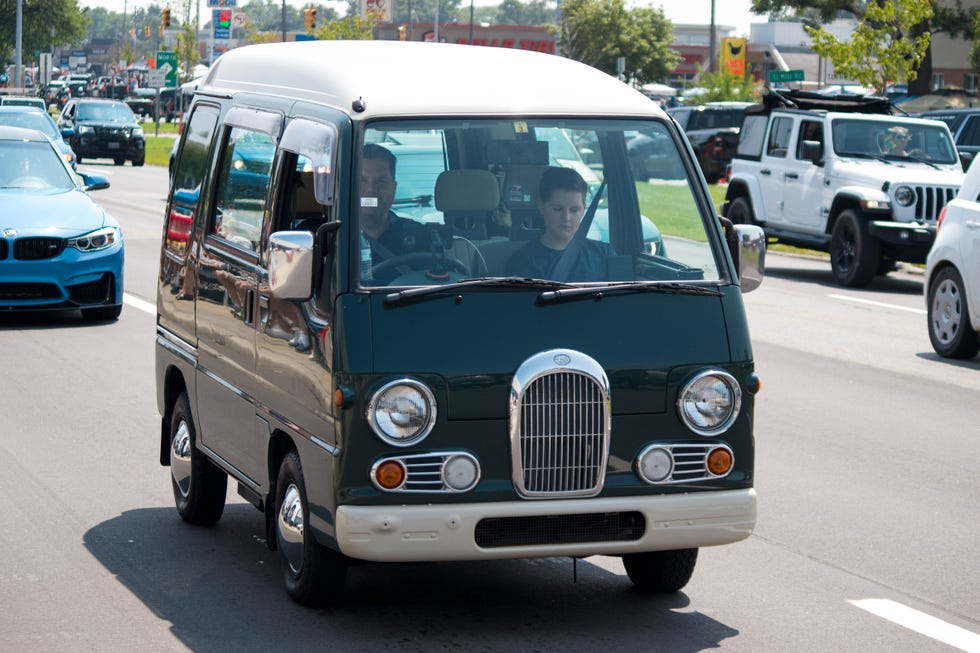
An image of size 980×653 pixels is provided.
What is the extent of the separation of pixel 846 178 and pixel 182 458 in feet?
47.5

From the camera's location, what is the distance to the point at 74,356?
13.1 meters

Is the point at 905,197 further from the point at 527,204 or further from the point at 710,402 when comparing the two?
the point at 710,402

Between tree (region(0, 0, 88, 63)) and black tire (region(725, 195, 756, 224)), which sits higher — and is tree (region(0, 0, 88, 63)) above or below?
above

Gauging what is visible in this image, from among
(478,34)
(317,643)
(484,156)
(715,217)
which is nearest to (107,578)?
(317,643)

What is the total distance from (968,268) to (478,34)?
10909 centimetres

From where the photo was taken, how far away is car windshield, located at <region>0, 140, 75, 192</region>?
→ 50.9 feet

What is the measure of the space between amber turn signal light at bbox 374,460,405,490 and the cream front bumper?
8cm

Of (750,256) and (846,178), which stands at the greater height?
(750,256)

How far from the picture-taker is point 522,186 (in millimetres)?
6152

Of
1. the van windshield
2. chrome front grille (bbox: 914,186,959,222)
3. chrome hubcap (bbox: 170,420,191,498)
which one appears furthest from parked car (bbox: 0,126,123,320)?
chrome front grille (bbox: 914,186,959,222)

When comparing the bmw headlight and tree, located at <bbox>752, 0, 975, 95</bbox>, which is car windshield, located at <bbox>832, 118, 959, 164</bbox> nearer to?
the bmw headlight

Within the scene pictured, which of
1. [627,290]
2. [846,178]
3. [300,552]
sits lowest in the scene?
[300,552]

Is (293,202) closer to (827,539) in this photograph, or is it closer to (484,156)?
(484,156)

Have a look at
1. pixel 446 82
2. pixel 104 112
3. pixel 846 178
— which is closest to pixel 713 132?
pixel 104 112
